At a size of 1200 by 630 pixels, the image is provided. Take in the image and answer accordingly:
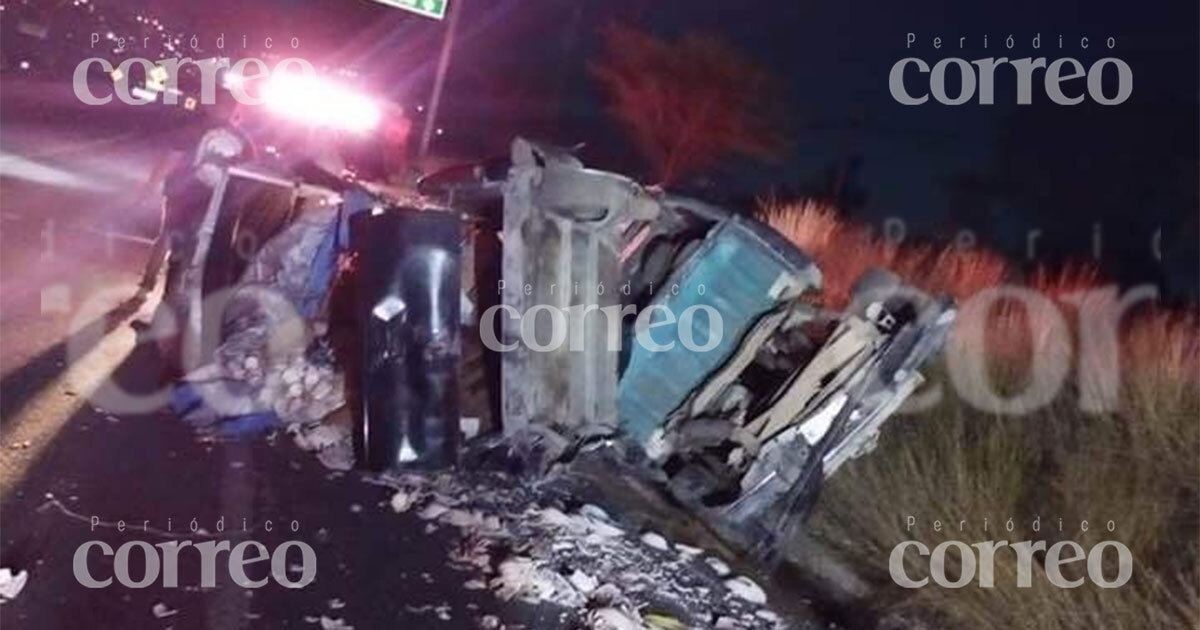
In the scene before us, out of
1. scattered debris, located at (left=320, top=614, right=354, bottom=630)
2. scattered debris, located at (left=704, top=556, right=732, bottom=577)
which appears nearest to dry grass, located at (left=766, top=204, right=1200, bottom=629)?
scattered debris, located at (left=704, top=556, right=732, bottom=577)

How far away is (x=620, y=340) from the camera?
18.3 ft

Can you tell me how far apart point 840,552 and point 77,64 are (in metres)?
12.2

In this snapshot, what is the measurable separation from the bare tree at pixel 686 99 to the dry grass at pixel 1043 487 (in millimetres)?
15699

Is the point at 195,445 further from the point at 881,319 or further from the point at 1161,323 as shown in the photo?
the point at 1161,323

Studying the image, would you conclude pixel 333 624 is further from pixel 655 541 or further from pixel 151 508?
pixel 655 541

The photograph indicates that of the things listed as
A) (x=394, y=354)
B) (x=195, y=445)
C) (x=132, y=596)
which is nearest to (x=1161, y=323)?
(x=394, y=354)

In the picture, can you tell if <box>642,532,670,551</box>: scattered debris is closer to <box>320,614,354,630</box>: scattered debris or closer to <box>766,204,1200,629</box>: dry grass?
<box>766,204,1200,629</box>: dry grass

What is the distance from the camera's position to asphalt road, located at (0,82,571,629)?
3.63 m

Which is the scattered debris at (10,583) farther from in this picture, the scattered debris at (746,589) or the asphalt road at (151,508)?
the scattered debris at (746,589)

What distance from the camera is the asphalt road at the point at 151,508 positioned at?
143 inches

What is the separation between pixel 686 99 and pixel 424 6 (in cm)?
1088

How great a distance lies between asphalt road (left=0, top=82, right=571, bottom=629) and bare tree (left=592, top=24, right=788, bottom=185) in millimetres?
17563

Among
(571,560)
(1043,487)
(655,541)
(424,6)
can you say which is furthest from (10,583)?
(424,6)

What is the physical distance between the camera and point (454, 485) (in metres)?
4.90
